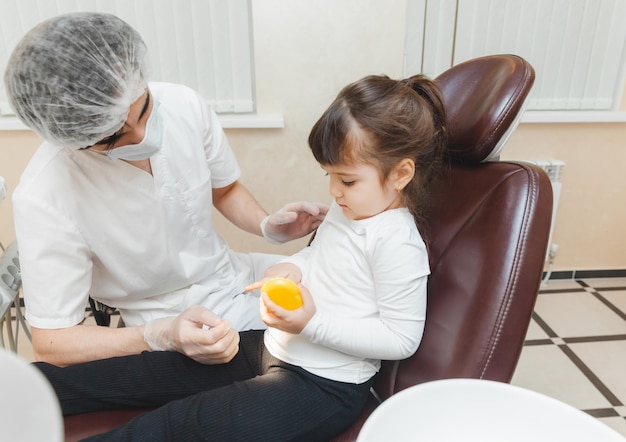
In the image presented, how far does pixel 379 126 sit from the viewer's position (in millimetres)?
824

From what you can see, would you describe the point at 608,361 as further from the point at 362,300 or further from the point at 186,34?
the point at 186,34

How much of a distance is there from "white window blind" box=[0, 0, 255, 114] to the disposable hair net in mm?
958

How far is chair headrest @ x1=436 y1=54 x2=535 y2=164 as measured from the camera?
A: 0.86m

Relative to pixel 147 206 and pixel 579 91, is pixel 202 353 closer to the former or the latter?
pixel 147 206

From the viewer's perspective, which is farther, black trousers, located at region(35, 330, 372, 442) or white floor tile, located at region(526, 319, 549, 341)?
white floor tile, located at region(526, 319, 549, 341)

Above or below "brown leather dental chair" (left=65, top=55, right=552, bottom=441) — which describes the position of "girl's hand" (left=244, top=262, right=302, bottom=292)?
below

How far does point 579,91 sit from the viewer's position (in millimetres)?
2006

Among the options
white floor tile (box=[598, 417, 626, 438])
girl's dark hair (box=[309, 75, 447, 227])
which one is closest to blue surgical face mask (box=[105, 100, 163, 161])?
girl's dark hair (box=[309, 75, 447, 227])

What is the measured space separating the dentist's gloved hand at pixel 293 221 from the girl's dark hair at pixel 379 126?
1.00 ft

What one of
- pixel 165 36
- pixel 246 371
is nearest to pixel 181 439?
pixel 246 371

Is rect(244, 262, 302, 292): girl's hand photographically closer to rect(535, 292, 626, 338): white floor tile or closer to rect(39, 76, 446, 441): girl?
rect(39, 76, 446, 441): girl

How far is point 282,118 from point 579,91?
129 cm

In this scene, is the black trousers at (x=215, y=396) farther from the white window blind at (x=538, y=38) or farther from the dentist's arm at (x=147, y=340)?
the white window blind at (x=538, y=38)

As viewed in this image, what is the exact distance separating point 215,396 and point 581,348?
5.29 ft
